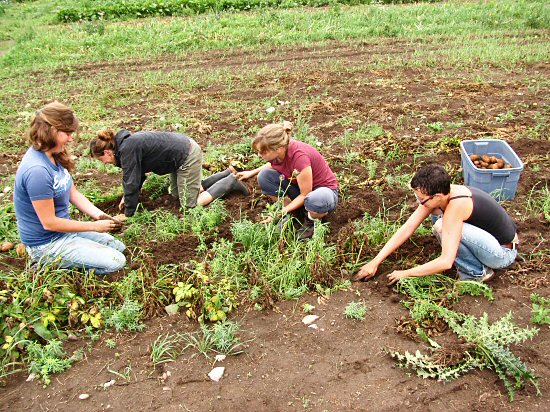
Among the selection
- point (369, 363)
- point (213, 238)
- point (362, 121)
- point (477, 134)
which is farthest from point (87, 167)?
point (477, 134)

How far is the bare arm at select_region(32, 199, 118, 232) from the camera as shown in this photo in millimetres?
3809

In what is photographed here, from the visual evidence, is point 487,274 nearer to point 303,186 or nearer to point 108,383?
point 303,186

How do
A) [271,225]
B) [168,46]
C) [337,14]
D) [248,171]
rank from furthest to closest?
[337,14], [168,46], [248,171], [271,225]

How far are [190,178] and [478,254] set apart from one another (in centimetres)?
279

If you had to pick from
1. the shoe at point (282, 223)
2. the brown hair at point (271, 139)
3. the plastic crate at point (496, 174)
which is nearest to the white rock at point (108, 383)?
the shoe at point (282, 223)

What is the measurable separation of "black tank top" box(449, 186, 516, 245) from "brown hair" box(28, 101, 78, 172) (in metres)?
2.83

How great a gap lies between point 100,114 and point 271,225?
4.65 m

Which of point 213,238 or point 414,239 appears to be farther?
point 213,238

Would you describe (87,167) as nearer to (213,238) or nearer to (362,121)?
(213,238)

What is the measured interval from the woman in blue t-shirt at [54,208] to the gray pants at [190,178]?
3.09 ft

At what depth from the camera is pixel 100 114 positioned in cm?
782

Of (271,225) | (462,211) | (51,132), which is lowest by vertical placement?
(271,225)

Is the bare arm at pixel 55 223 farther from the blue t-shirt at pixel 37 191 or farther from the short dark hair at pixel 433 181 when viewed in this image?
the short dark hair at pixel 433 181

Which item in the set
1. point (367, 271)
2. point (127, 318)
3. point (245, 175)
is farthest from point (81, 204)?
point (367, 271)
